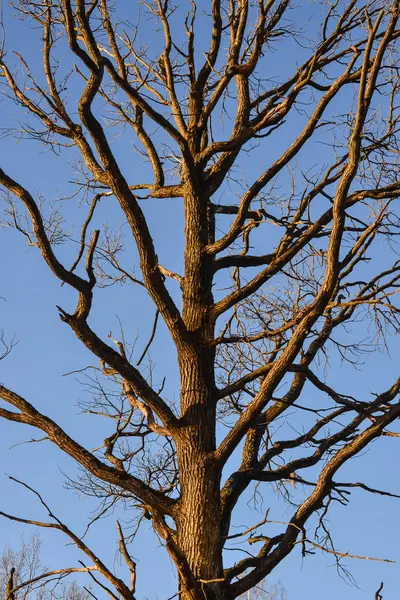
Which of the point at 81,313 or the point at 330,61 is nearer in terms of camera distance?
the point at 81,313

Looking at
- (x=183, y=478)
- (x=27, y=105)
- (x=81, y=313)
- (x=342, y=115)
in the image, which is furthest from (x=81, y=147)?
(x=183, y=478)

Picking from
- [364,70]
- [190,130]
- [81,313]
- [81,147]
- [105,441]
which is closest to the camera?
[364,70]

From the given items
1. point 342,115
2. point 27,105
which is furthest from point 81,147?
point 342,115

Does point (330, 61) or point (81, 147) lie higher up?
point (330, 61)

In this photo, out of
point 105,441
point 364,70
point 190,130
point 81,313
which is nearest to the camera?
point 364,70

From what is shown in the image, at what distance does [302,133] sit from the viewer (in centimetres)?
605

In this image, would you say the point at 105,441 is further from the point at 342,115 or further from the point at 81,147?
the point at 342,115

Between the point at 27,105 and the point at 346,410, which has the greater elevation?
the point at 27,105

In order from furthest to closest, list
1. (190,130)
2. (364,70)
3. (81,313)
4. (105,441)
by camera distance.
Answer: (190,130), (105,441), (81,313), (364,70)

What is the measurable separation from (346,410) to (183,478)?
1.47m

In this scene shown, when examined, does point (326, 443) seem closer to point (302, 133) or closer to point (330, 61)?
point (302, 133)

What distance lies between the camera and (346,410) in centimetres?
591

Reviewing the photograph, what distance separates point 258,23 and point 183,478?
4.09m

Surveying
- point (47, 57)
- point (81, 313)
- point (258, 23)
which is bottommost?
point (81, 313)
